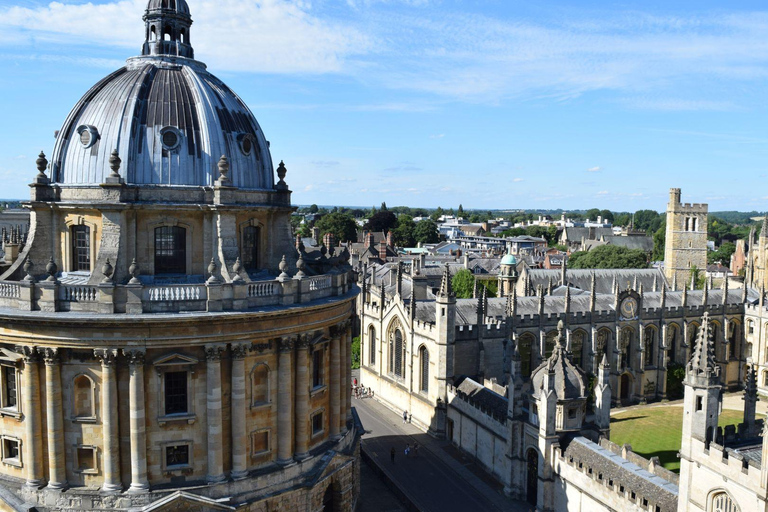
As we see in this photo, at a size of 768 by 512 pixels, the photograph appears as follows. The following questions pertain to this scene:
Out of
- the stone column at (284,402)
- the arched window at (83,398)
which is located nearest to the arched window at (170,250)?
the arched window at (83,398)

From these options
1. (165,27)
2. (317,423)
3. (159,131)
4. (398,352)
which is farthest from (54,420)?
(398,352)

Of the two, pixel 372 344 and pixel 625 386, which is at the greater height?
pixel 372 344

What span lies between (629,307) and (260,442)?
3930cm

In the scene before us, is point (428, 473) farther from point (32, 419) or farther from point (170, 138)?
point (170, 138)

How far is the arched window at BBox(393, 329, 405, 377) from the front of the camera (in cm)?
5389

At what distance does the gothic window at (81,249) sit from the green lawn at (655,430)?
3680 cm

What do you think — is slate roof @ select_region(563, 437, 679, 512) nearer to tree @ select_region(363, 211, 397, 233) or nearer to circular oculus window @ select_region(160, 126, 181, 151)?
circular oculus window @ select_region(160, 126, 181, 151)

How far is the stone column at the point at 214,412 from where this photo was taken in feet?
91.4

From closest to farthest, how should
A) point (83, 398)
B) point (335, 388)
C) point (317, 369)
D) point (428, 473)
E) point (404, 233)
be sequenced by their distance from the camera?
point (83, 398)
point (317, 369)
point (335, 388)
point (428, 473)
point (404, 233)

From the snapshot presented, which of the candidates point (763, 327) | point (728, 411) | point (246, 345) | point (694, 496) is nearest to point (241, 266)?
point (246, 345)

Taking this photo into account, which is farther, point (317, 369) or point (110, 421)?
point (317, 369)

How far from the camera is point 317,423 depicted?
33406 mm

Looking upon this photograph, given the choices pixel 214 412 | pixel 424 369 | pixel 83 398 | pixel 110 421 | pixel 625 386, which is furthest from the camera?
pixel 625 386

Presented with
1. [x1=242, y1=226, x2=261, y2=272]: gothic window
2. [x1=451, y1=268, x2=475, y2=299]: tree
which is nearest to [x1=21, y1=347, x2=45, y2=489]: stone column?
[x1=242, y1=226, x2=261, y2=272]: gothic window
